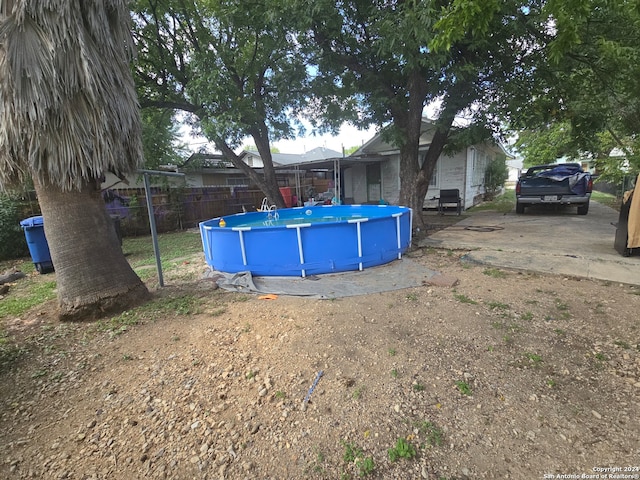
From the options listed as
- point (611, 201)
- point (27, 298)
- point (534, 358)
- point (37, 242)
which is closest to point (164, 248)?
point (37, 242)

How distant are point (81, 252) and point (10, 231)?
694 centimetres

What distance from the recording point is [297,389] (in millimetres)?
2541

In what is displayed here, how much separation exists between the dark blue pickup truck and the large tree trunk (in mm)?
12628

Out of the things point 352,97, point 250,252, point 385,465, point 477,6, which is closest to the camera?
point 385,465

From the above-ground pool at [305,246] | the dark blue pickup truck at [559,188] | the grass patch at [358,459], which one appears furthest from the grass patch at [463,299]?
the dark blue pickup truck at [559,188]

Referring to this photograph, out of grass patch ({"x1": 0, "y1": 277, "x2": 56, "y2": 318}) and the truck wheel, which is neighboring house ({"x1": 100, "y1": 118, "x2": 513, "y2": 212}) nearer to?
the truck wheel

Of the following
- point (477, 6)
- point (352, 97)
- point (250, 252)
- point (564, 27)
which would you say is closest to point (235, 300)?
point (250, 252)

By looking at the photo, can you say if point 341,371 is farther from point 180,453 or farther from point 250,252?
point 250,252

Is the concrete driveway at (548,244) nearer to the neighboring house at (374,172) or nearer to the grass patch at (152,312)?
the neighboring house at (374,172)

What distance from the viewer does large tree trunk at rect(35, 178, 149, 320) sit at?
12.7ft

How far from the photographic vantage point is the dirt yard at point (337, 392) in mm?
1882

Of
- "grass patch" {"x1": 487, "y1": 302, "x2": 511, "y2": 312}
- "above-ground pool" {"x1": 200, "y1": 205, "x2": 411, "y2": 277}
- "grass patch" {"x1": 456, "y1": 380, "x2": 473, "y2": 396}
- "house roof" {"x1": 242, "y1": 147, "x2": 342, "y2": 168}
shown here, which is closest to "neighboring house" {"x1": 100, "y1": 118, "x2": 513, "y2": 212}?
"house roof" {"x1": 242, "y1": 147, "x2": 342, "y2": 168}

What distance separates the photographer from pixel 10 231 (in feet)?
27.1

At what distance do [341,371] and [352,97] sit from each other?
937 cm
